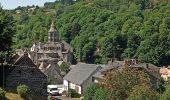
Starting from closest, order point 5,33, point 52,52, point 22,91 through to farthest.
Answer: point 22,91
point 5,33
point 52,52

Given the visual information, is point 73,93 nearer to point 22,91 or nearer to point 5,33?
point 5,33

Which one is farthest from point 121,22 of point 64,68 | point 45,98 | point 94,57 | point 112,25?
point 45,98

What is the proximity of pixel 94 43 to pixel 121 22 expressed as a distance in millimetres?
20038

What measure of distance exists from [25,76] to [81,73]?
43655mm

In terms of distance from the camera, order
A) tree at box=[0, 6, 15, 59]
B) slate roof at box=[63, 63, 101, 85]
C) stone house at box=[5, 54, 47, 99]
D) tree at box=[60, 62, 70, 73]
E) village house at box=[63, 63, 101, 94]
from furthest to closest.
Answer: tree at box=[60, 62, 70, 73], slate roof at box=[63, 63, 101, 85], village house at box=[63, 63, 101, 94], stone house at box=[5, 54, 47, 99], tree at box=[0, 6, 15, 59]

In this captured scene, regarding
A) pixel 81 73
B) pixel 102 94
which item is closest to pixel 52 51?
pixel 81 73

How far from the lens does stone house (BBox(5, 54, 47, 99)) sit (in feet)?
189

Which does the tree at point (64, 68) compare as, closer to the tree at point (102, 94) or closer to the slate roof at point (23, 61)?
the tree at point (102, 94)

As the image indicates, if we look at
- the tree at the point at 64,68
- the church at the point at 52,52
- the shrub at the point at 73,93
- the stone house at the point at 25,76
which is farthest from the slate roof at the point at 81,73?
the stone house at the point at 25,76

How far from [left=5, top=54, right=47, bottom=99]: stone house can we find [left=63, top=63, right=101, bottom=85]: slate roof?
37732mm

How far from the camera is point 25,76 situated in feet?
191

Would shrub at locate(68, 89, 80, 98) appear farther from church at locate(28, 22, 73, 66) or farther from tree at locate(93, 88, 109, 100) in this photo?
church at locate(28, 22, 73, 66)

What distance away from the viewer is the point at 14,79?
190 ft

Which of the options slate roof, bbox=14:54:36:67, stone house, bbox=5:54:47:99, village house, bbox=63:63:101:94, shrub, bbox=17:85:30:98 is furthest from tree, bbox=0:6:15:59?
village house, bbox=63:63:101:94
